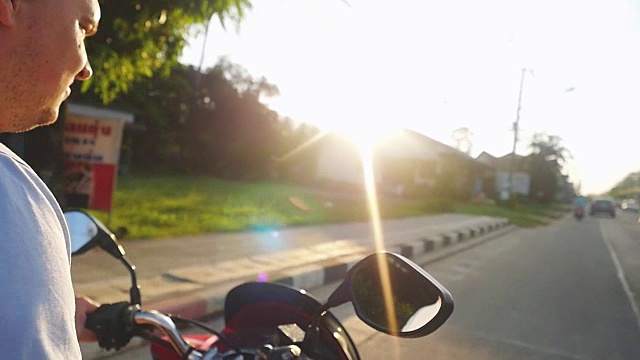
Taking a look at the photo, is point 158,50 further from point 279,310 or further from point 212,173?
point 212,173

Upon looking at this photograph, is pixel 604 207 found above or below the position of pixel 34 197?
below

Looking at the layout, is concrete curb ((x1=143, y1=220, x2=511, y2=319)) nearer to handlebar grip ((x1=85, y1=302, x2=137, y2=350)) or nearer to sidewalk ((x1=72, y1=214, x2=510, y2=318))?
sidewalk ((x1=72, y1=214, x2=510, y2=318))

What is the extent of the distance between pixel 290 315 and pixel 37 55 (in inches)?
35.9

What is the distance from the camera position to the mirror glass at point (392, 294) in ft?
4.17

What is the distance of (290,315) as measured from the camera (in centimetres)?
149

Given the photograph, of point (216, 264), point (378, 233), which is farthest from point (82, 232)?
point (378, 233)

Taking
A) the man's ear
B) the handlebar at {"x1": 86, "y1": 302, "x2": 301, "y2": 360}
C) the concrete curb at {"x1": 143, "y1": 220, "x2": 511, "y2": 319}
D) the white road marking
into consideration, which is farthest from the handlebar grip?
the white road marking

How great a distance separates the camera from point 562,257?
36.7 feet

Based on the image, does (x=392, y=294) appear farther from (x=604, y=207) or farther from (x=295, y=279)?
(x=604, y=207)

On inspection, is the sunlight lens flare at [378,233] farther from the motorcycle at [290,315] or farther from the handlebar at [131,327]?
the handlebar at [131,327]

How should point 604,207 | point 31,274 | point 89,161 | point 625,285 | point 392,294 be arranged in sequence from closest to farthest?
point 31,274
point 392,294
point 89,161
point 625,285
point 604,207

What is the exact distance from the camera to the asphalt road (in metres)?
4.37

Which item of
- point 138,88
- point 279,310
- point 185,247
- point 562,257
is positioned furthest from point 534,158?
point 279,310

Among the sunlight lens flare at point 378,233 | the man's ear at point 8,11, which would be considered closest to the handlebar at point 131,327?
the sunlight lens flare at point 378,233
